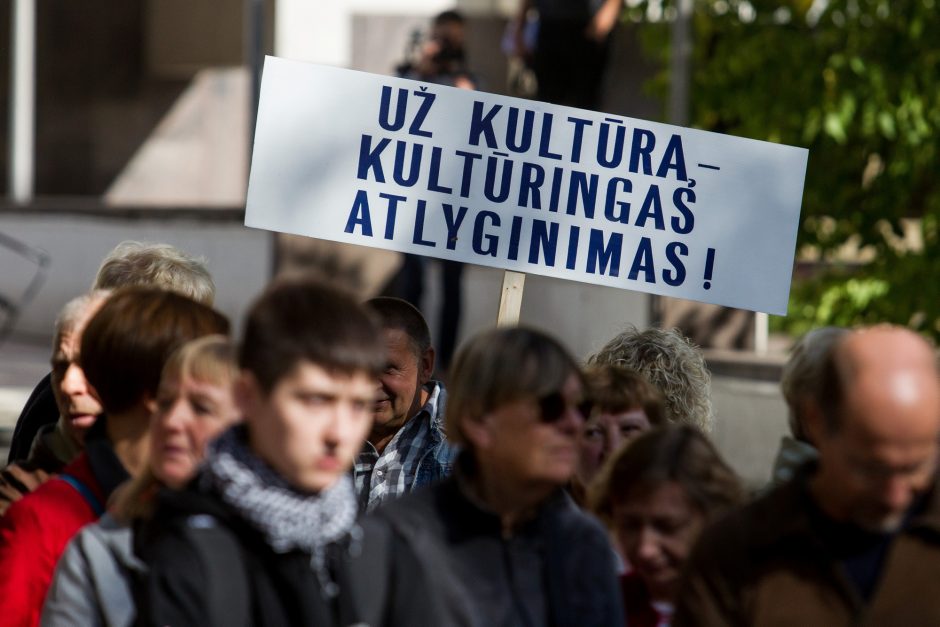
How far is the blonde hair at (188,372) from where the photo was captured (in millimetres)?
2912

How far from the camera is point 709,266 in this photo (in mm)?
4695

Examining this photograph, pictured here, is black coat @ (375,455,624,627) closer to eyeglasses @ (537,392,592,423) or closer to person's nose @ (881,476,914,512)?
eyeglasses @ (537,392,592,423)

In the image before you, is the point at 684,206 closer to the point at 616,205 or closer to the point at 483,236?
the point at 616,205

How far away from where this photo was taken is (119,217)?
41.9 feet

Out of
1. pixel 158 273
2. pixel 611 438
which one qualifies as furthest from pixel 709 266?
pixel 158 273

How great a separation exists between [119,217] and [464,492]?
1028 centimetres

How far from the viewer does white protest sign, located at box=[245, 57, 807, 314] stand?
4629 mm

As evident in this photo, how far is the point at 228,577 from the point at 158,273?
193cm

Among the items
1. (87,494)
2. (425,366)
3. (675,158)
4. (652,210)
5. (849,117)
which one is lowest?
(87,494)

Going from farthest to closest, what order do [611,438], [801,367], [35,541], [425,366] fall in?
[425,366]
[801,367]
[611,438]
[35,541]

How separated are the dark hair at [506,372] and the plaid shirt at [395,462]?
1590 mm

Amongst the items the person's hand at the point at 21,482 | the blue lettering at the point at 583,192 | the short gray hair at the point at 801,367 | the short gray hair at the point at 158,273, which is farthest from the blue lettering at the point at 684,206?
A: the person's hand at the point at 21,482

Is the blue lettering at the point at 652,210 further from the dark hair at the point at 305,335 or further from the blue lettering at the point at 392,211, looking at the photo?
the dark hair at the point at 305,335

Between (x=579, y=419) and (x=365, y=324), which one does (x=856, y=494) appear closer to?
(x=579, y=419)
